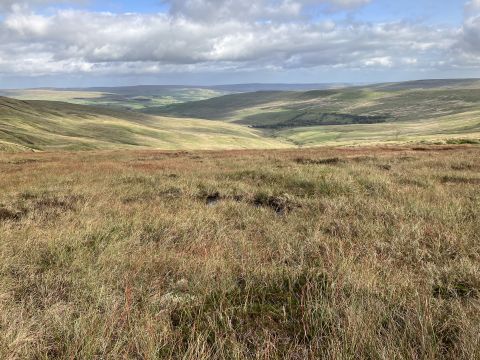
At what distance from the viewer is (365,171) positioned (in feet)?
54.5

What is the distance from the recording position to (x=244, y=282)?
4.74 meters

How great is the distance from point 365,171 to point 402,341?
47.1 ft

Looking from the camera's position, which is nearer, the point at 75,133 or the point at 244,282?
the point at 244,282

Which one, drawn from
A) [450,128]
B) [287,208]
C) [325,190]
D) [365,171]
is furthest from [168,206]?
[450,128]

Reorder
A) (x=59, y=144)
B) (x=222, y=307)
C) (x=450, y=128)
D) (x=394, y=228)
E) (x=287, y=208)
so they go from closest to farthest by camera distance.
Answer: (x=222, y=307) < (x=394, y=228) < (x=287, y=208) < (x=59, y=144) < (x=450, y=128)

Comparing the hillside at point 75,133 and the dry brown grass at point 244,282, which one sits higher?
the dry brown grass at point 244,282

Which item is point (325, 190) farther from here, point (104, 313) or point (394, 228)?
point (104, 313)

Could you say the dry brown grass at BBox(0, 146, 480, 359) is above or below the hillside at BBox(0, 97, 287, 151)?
above

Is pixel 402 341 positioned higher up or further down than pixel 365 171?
higher up

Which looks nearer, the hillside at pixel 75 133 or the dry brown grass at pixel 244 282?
the dry brown grass at pixel 244 282

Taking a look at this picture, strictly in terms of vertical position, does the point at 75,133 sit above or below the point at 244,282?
below

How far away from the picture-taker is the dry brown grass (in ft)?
10.3

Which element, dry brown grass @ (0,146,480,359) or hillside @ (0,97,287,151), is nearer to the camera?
dry brown grass @ (0,146,480,359)

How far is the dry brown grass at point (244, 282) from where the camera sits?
123 inches
